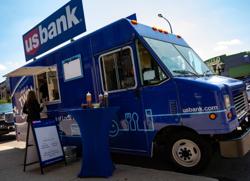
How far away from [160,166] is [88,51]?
3020 mm

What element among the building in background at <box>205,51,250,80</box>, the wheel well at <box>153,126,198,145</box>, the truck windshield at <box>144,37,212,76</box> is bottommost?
the wheel well at <box>153,126,198,145</box>

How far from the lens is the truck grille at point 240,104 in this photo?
5266 millimetres

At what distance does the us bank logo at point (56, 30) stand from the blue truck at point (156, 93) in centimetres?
181

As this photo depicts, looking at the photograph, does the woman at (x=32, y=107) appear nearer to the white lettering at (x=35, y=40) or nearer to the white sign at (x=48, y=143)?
the white sign at (x=48, y=143)

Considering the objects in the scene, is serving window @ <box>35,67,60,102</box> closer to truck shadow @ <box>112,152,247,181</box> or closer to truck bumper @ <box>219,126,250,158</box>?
truck shadow @ <box>112,152,247,181</box>

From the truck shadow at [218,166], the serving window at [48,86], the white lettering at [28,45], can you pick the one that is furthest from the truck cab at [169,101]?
the white lettering at [28,45]

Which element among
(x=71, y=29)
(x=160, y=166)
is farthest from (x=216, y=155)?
(x=71, y=29)

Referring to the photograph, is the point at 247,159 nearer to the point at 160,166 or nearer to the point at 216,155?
the point at 216,155

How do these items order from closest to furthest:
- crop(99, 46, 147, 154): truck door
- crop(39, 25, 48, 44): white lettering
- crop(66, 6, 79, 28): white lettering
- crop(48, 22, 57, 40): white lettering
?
crop(99, 46, 147, 154): truck door < crop(66, 6, 79, 28): white lettering < crop(48, 22, 57, 40): white lettering < crop(39, 25, 48, 44): white lettering

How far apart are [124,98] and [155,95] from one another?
805 mm

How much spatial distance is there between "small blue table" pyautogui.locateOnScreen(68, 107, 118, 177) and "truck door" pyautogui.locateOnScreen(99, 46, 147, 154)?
532 mm

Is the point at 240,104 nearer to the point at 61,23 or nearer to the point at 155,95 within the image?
the point at 155,95

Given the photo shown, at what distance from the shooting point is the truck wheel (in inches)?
192

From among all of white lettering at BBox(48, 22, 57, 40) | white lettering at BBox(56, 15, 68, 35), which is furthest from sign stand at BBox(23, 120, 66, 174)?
white lettering at BBox(48, 22, 57, 40)
